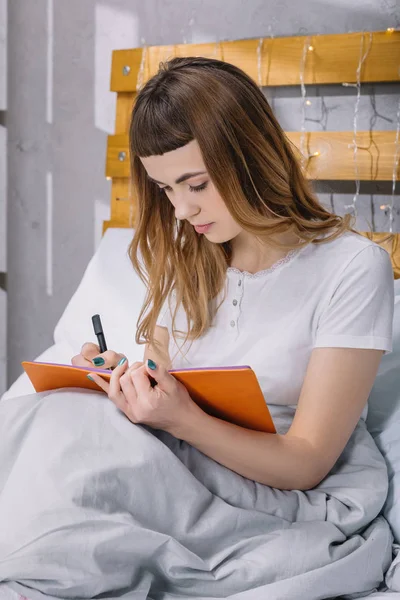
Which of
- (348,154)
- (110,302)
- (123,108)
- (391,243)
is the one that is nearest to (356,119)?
(348,154)

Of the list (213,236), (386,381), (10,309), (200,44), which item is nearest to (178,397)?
(213,236)

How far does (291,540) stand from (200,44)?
58.0 inches

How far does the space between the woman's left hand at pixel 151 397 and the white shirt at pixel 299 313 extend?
9.1 inches

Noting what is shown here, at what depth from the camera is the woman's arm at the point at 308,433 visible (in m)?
0.97

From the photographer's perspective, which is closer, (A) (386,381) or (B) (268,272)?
(B) (268,272)

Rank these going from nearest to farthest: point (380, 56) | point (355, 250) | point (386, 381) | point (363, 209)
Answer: point (355, 250), point (386, 381), point (380, 56), point (363, 209)

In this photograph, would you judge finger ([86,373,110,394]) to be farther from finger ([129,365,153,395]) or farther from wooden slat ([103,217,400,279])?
wooden slat ([103,217,400,279])

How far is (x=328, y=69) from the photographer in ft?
6.05

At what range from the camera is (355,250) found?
1.13 meters

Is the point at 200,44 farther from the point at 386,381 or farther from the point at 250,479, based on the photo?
the point at 250,479

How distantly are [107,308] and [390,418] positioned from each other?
0.77 meters

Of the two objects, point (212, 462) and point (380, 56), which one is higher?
point (380, 56)

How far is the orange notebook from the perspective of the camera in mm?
893

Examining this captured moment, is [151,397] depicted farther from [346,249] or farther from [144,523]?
[346,249]
